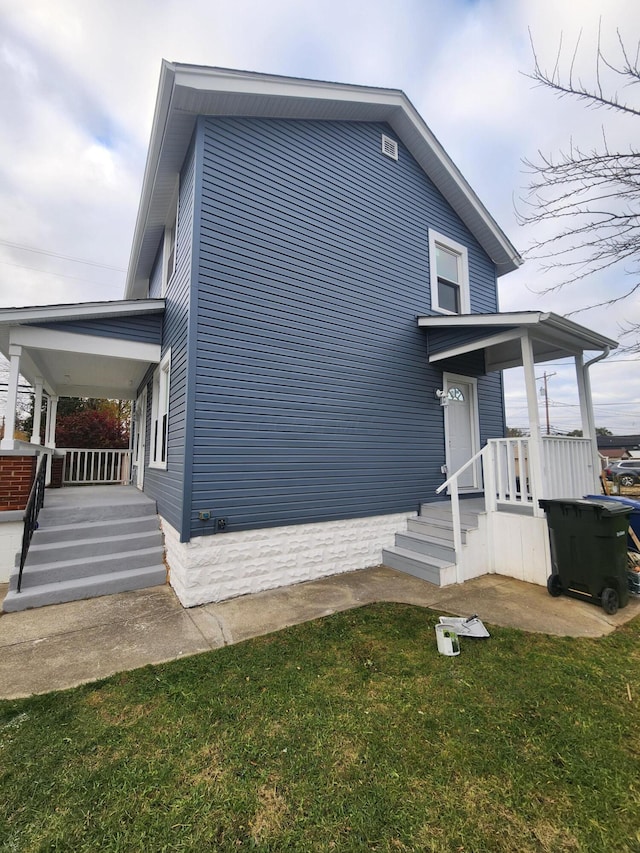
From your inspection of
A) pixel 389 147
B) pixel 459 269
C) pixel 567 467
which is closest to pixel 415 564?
pixel 567 467

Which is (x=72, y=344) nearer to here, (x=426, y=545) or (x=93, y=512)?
(x=93, y=512)

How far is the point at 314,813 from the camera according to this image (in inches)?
69.6

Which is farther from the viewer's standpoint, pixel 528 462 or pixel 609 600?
pixel 528 462

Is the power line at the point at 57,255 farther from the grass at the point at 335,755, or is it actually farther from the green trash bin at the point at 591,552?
the green trash bin at the point at 591,552

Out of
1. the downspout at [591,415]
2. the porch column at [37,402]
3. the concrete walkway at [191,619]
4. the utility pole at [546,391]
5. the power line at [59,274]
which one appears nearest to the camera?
the concrete walkway at [191,619]

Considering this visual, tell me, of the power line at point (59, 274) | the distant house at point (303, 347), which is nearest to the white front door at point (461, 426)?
the distant house at point (303, 347)

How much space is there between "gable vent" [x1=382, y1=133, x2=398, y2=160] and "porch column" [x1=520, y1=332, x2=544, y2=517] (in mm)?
4353

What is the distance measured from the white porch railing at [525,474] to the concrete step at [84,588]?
3943mm

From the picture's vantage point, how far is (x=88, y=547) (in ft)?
15.9

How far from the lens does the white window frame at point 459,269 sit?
7.30 m

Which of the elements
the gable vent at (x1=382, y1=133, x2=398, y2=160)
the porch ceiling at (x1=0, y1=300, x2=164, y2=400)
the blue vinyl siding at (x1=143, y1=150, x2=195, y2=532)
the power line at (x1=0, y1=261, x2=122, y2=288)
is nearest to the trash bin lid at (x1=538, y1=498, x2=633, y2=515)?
the blue vinyl siding at (x1=143, y1=150, x2=195, y2=532)

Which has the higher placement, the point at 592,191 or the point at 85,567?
the point at 592,191

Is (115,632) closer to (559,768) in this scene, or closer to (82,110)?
(559,768)

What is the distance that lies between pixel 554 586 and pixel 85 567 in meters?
5.64
